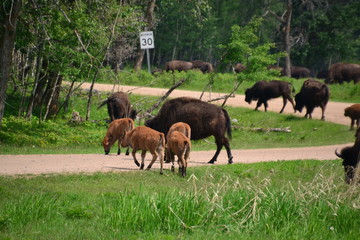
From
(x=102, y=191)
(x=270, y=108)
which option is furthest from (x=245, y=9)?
(x=102, y=191)

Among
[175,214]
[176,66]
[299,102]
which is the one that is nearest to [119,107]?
[299,102]

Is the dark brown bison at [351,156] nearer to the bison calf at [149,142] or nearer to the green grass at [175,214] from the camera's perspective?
the green grass at [175,214]

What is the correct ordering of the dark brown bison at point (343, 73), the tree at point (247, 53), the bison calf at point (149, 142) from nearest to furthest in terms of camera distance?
the bison calf at point (149, 142) < the tree at point (247, 53) < the dark brown bison at point (343, 73)

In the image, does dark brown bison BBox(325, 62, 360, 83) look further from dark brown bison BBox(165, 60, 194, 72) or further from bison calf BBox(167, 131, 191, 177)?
bison calf BBox(167, 131, 191, 177)

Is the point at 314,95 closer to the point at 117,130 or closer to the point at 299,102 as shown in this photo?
the point at 299,102

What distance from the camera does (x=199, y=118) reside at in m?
17.6

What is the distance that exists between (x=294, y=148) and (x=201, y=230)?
1364cm

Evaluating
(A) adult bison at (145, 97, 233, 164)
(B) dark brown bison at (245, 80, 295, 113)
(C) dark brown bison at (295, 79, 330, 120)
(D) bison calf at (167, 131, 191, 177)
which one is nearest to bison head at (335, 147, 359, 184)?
(D) bison calf at (167, 131, 191, 177)

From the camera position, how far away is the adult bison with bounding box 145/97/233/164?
17547 millimetres

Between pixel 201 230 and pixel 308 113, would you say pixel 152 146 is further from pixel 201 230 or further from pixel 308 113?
pixel 308 113

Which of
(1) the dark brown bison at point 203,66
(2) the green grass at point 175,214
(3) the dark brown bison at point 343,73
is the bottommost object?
(2) the green grass at point 175,214

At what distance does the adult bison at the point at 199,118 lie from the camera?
17.5 meters

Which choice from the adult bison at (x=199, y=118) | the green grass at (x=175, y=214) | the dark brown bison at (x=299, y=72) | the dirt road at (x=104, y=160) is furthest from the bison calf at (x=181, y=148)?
the dark brown bison at (x=299, y=72)

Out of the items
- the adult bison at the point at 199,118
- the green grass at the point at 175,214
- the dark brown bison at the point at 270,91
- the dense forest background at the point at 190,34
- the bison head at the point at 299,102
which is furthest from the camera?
the dark brown bison at the point at 270,91
